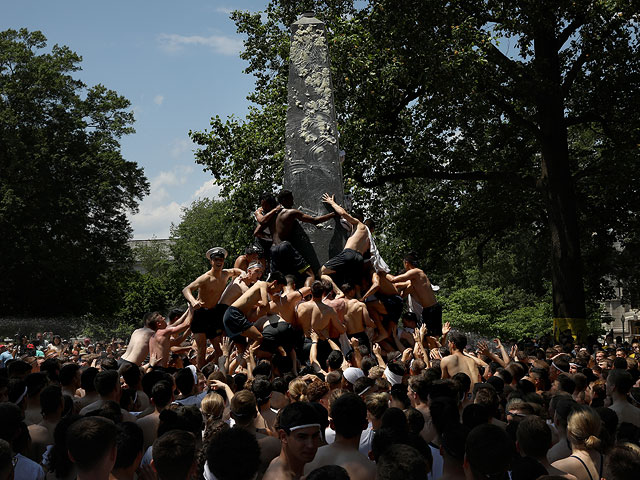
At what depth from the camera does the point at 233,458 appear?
3426mm

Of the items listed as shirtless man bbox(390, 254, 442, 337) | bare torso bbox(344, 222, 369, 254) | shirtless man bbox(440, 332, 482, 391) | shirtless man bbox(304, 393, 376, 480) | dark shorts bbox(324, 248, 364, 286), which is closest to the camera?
shirtless man bbox(304, 393, 376, 480)

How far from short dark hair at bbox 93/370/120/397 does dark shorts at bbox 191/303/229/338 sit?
20.6 feet

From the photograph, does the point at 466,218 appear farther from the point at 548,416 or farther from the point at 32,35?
the point at 32,35

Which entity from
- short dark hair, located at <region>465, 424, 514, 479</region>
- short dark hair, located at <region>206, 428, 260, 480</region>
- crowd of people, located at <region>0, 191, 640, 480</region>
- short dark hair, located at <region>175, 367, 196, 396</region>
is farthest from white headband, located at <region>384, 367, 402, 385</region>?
short dark hair, located at <region>206, 428, 260, 480</region>

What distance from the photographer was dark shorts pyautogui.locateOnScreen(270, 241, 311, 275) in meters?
13.5

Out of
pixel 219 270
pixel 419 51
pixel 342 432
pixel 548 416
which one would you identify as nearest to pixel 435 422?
pixel 342 432

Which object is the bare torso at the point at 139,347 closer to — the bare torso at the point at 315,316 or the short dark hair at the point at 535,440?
the bare torso at the point at 315,316

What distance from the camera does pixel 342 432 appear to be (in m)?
4.21

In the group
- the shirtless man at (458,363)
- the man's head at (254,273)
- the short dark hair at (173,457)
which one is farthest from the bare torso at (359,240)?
the short dark hair at (173,457)

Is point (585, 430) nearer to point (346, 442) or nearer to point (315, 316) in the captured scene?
point (346, 442)

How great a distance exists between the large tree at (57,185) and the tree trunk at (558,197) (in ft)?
78.1

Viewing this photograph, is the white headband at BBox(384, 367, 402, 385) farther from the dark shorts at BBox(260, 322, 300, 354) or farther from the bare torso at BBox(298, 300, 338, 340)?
the dark shorts at BBox(260, 322, 300, 354)

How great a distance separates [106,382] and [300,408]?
8.30 ft

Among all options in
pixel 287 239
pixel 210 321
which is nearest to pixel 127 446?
pixel 210 321
